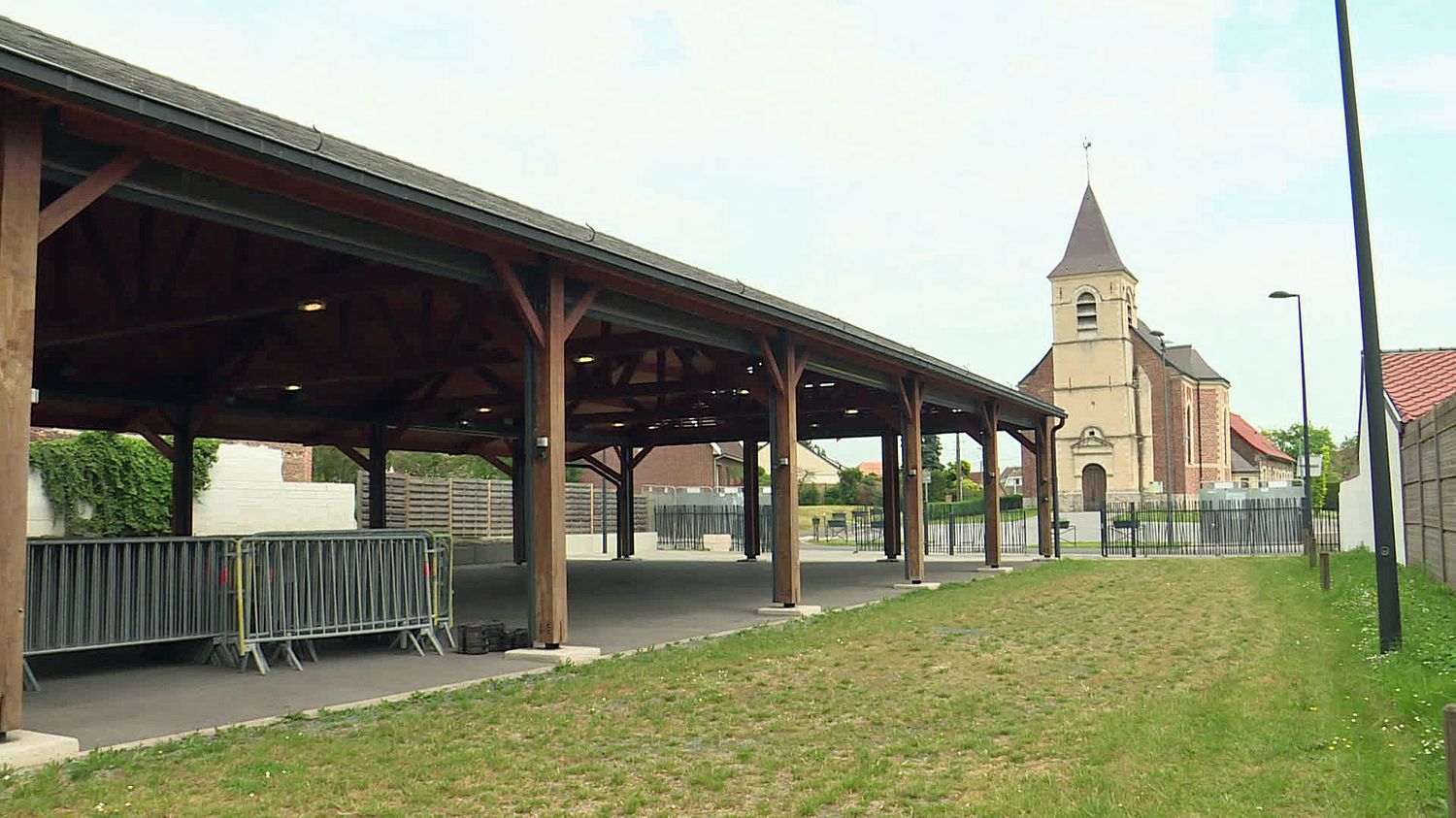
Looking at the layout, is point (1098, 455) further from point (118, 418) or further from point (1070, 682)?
point (1070, 682)

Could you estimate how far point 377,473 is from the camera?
24719 mm

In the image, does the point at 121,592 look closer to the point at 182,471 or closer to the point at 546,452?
the point at 546,452

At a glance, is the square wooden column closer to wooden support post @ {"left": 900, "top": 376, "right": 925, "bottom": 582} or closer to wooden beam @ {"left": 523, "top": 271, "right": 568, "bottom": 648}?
wooden beam @ {"left": 523, "top": 271, "right": 568, "bottom": 648}

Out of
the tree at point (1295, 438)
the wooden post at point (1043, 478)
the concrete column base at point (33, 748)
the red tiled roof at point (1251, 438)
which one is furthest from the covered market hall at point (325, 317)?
the tree at point (1295, 438)

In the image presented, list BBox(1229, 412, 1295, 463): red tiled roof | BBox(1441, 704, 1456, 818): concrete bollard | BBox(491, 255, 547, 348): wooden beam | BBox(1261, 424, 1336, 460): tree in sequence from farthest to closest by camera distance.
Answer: BBox(1261, 424, 1336, 460): tree, BBox(1229, 412, 1295, 463): red tiled roof, BBox(491, 255, 547, 348): wooden beam, BBox(1441, 704, 1456, 818): concrete bollard

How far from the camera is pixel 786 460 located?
621 inches

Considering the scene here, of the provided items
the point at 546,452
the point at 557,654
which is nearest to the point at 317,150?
the point at 546,452

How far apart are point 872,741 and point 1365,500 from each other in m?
22.2

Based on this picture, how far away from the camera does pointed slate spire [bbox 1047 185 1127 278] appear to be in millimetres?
68875

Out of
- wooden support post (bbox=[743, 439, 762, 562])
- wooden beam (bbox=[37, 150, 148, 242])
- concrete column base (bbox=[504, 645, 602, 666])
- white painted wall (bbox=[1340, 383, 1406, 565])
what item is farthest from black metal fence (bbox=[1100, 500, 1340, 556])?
wooden beam (bbox=[37, 150, 148, 242])

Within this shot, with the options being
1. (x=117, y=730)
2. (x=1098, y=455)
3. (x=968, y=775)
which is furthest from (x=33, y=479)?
(x=1098, y=455)

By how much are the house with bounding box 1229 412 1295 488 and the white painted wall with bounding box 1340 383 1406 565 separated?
53.1 meters

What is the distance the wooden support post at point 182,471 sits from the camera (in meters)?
19.3

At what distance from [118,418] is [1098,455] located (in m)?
57.2
